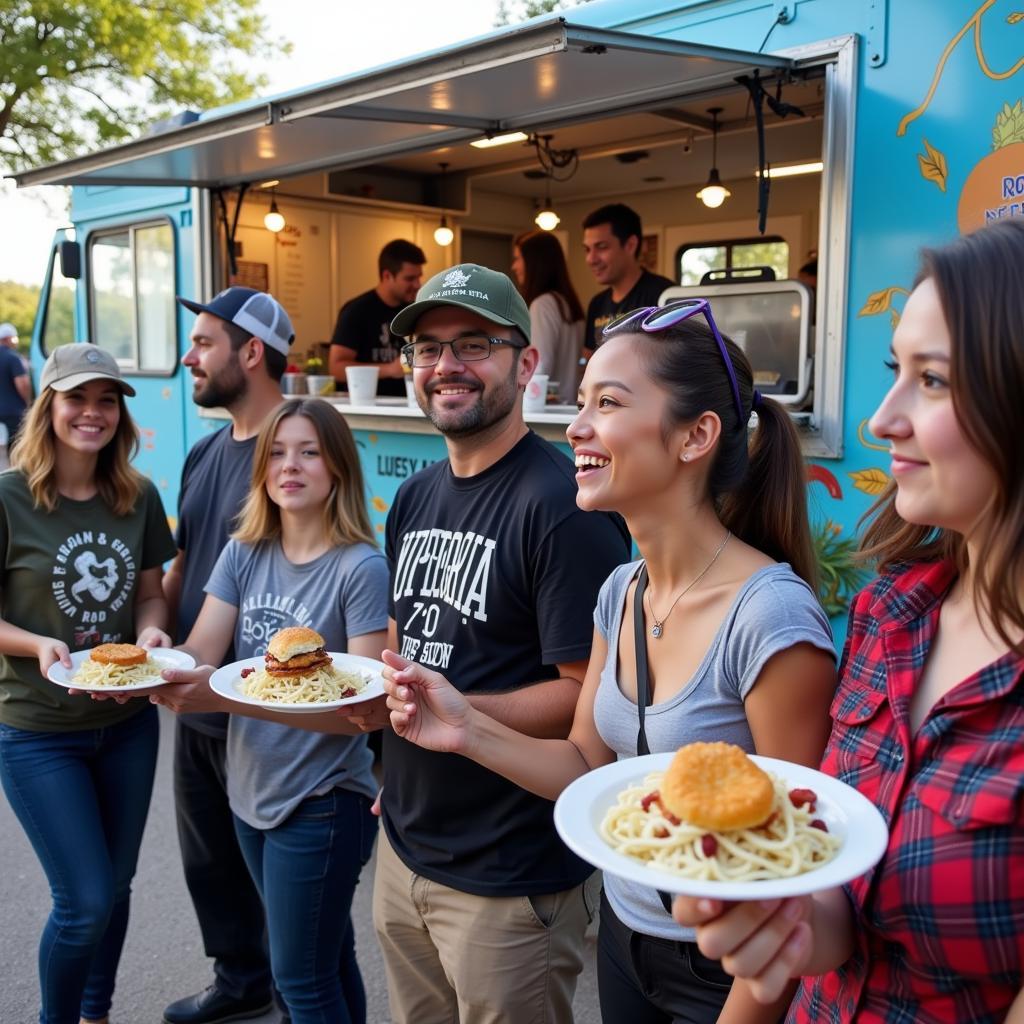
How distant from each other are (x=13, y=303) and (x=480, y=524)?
44616 millimetres

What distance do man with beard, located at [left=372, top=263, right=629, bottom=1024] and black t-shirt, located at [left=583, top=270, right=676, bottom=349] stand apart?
12.0ft

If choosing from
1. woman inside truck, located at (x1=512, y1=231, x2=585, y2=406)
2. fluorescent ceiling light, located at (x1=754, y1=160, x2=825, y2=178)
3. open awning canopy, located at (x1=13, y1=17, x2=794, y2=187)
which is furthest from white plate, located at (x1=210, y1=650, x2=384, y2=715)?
fluorescent ceiling light, located at (x1=754, y1=160, x2=825, y2=178)

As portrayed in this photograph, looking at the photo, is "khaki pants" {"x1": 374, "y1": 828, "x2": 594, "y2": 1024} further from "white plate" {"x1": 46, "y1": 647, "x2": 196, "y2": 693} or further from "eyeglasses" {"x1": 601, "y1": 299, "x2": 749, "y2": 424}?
"eyeglasses" {"x1": 601, "y1": 299, "x2": 749, "y2": 424}

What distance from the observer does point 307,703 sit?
242cm

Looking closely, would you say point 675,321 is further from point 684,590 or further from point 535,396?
point 535,396

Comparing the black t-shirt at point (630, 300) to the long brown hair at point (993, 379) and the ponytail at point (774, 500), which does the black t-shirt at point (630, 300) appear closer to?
the ponytail at point (774, 500)

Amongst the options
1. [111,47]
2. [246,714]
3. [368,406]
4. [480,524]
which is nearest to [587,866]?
[480,524]

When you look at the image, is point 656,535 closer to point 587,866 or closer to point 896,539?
point 896,539

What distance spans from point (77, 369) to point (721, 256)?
803cm

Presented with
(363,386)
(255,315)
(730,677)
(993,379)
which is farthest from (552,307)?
(993,379)

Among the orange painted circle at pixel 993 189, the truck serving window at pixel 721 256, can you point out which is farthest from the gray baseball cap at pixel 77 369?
the truck serving window at pixel 721 256

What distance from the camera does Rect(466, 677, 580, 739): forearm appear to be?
7.43 feet

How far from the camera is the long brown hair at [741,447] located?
1909mm

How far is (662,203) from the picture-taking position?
10328mm
